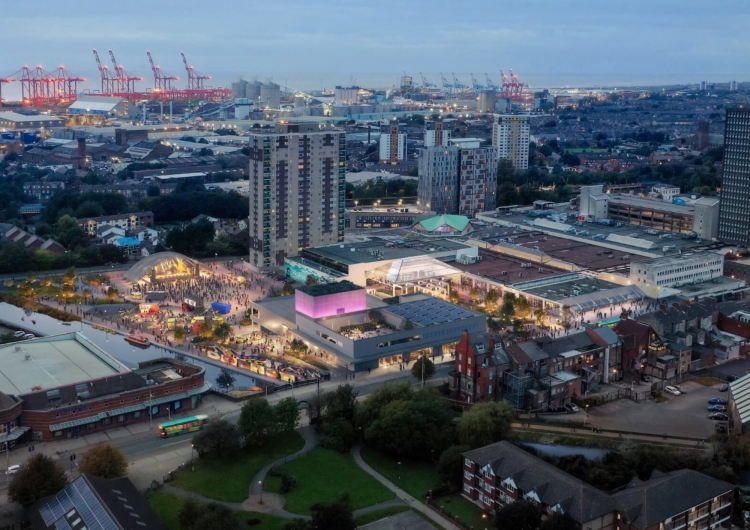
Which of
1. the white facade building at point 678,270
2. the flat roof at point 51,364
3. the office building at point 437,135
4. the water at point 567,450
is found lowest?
the water at point 567,450

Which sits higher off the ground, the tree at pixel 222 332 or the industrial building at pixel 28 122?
the industrial building at pixel 28 122

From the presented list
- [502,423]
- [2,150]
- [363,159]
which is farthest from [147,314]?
[2,150]

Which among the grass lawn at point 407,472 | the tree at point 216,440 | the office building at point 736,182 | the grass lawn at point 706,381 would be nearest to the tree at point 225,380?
the tree at point 216,440

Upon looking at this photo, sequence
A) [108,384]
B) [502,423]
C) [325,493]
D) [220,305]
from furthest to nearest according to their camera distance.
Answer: [220,305]
[108,384]
[502,423]
[325,493]

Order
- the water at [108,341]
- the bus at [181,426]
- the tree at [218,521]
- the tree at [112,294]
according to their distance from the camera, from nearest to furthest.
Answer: the tree at [218,521]
the bus at [181,426]
the water at [108,341]
the tree at [112,294]

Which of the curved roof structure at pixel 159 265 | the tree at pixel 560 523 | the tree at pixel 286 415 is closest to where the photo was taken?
the tree at pixel 560 523

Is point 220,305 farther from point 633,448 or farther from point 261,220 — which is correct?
point 633,448

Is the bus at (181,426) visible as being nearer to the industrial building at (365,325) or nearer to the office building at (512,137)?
the industrial building at (365,325)
